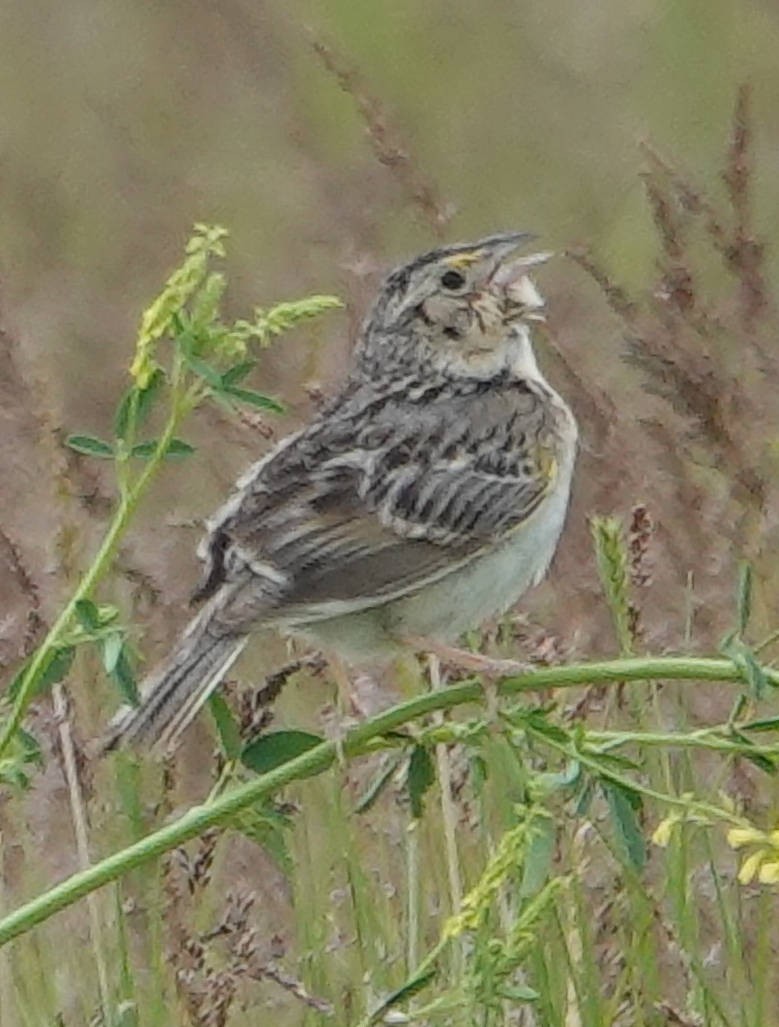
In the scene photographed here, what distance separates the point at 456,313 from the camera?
4742mm

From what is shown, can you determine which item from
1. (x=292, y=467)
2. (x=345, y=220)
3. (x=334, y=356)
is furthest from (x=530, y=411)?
(x=334, y=356)

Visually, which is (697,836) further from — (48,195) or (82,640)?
(48,195)

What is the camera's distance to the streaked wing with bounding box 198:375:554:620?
4.06 meters

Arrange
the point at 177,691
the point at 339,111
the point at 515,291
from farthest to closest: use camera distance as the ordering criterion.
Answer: the point at 339,111 < the point at 515,291 < the point at 177,691

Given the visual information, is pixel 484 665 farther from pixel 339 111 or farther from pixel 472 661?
pixel 339 111

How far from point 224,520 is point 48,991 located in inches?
26.1

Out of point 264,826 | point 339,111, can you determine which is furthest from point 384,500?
point 339,111

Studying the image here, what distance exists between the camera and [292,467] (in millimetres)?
4336

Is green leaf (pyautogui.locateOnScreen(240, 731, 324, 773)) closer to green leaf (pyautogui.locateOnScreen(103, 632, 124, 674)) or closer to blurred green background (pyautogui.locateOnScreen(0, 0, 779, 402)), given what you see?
green leaf (pyautogui.locateOnScreen(103, 632, 124, 674))

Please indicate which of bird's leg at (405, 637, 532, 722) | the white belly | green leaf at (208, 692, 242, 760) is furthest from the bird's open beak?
green leaf at (208, 692, 242, 760)

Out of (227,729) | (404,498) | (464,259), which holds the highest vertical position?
(464,259)

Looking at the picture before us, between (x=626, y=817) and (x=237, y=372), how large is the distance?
0.54m

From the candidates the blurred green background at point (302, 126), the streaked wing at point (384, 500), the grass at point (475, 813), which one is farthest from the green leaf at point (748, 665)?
the blurred green background at point (302, 126)

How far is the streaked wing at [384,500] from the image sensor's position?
406cm
